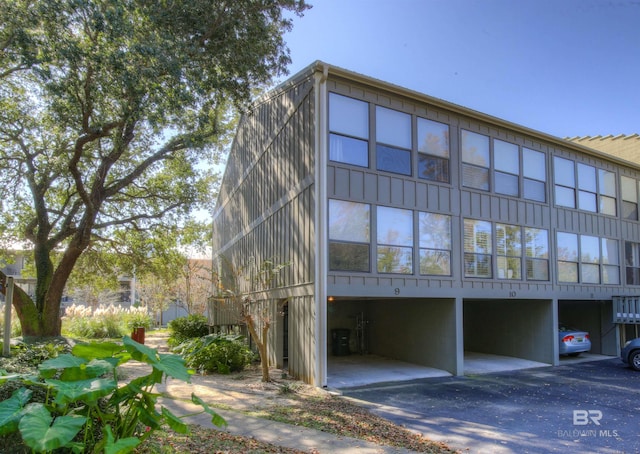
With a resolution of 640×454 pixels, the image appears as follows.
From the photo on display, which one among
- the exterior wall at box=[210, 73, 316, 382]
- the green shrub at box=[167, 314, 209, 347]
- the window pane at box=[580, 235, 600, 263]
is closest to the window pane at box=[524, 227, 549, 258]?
the window pane at box=[580, 235, 600, 263]

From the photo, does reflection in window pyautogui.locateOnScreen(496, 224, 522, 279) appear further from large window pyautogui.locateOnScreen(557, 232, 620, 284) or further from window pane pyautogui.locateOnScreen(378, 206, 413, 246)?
window pane pyautogui.locateOnScreen(378, 206, 413, 246)

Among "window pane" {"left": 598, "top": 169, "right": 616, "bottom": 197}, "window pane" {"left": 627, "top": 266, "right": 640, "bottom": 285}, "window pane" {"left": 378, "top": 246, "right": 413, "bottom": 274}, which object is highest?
"window pane" {"left": 598, "top": 169, "right": 616, "bottom": 197}

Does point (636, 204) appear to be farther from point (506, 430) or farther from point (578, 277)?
point (506, 430)

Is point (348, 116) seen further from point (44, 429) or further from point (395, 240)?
point (44, 429)

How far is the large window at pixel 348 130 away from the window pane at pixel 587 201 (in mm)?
8614

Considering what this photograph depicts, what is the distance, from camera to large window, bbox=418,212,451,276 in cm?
1111

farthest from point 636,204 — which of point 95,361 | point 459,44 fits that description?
point 95,361

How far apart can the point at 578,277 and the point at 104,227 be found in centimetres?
1717

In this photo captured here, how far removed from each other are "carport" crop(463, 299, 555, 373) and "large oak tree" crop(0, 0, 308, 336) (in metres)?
10.1

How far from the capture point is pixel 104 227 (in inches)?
688

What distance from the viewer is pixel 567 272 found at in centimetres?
1403

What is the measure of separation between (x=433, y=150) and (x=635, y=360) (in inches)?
310

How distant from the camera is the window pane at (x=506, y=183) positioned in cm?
1277

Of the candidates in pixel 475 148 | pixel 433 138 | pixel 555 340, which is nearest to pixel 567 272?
pixel 555 340
